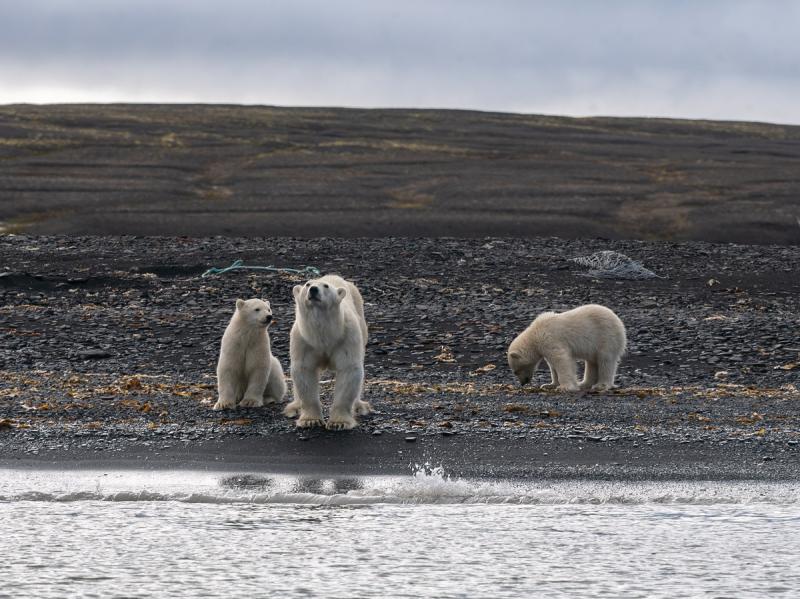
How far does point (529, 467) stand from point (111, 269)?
13.9 meters

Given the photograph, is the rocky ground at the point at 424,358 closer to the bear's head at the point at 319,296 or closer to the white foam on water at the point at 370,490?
the white foam on water at the point at 370,490

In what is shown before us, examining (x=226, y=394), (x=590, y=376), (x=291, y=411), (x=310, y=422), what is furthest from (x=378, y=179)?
(x=310, y=422)

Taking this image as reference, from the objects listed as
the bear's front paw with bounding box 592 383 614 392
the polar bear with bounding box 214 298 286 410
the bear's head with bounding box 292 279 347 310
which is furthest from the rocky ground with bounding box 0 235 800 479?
the bear's head with bounding box 292 279 347 310

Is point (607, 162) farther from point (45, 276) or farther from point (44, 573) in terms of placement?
point (44, 573)

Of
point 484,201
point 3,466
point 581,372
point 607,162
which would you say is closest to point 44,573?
point 3,466

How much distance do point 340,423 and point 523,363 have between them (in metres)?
3.91

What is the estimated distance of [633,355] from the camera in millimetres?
15070

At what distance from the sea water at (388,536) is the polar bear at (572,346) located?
456cm

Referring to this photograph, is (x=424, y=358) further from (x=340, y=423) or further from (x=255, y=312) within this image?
(x=340, y=423)

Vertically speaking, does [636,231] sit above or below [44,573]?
above

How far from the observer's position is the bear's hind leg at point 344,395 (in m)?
9.95

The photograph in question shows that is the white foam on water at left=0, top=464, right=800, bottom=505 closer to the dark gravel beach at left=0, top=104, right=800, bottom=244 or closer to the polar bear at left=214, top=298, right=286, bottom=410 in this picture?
the polar bear at left=214, top=298, right=286, bottom=410

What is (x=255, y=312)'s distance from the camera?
1112cm

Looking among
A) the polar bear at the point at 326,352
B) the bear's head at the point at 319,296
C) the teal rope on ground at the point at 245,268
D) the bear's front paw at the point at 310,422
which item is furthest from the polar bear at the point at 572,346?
the teal rope on ground at the point at 245,268
